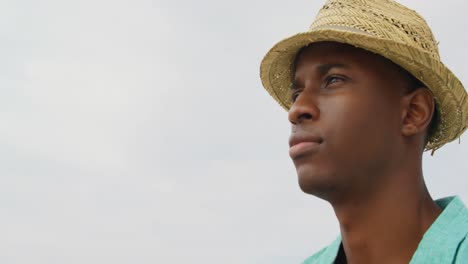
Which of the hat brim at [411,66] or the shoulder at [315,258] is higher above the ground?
the hat brim at [411,66]

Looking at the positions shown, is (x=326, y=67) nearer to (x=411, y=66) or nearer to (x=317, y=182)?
(x=411, y=66)

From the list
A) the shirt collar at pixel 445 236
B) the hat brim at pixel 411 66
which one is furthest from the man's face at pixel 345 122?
the shirt collar at pixel 445 236

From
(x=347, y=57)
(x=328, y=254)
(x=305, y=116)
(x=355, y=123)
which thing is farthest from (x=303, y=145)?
(x=328, y=254)

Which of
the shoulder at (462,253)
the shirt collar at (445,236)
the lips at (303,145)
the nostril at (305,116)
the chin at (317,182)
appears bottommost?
the shoulder at (462,253)

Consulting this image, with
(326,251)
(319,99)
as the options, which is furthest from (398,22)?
(326,251)

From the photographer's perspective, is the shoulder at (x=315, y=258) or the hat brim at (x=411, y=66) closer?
the hat brim at (x=411, y=66)

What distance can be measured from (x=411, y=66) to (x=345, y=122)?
494mm

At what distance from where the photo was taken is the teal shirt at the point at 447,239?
3.81 meters

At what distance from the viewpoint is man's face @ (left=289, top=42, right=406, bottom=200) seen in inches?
155

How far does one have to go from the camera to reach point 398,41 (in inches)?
158

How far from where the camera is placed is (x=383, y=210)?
407cm

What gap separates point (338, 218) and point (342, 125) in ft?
1.92

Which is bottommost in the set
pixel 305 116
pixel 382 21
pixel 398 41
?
pixel 305 116

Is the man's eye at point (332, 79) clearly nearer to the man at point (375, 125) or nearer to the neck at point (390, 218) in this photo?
the man at point (375, 125)
